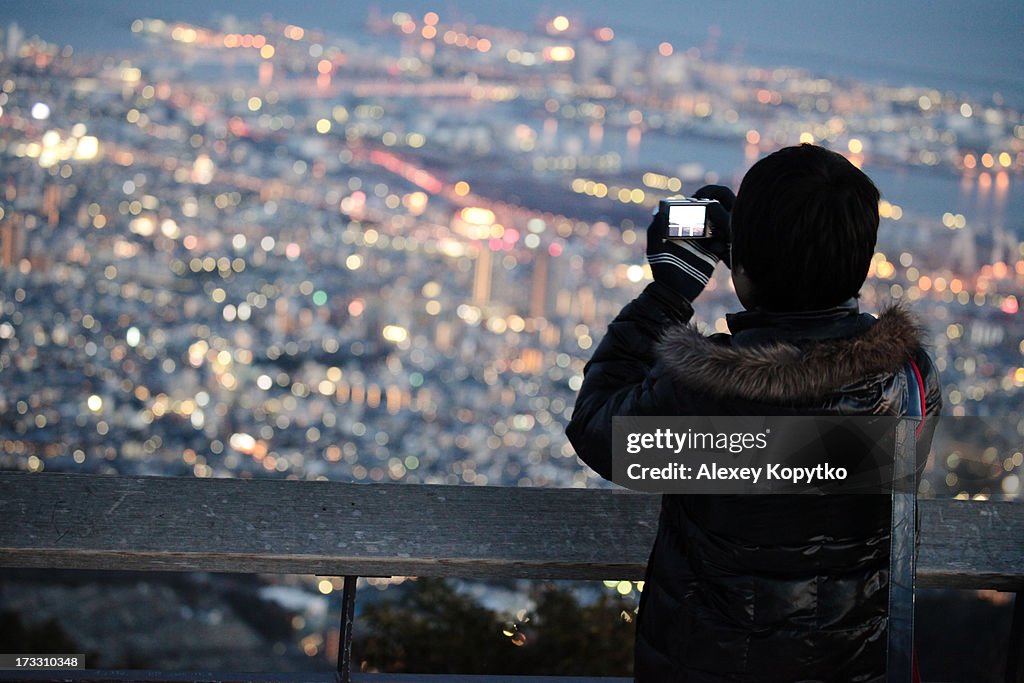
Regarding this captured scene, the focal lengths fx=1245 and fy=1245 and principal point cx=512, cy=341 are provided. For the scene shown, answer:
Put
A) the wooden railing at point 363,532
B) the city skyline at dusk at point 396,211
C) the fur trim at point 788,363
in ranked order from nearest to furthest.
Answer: the fur trim at point 788,363, the wooden railing at point 363,532, the city skyline at dusk at point 396,211

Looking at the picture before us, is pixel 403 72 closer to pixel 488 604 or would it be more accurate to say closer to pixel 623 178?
pixel 623 178

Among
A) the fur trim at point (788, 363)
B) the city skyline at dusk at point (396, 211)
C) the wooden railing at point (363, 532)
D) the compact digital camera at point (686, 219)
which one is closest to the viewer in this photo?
the fur trim at point (788, 363)

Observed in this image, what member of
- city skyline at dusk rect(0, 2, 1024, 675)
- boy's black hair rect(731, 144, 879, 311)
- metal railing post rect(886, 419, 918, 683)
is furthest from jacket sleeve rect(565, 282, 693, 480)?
city skyline at dusk rect(0, 2, 1024, 675)

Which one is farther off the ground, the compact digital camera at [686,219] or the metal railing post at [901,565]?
the compact digital camera at [686,219]

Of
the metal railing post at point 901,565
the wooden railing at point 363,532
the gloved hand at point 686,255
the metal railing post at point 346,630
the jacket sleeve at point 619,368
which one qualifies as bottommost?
the metal railing post at point 346,630

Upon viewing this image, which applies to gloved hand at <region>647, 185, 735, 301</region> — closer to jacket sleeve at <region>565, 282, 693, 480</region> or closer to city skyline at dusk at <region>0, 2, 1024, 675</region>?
jacket sleeve at <region>565, 282, 693, 480</region>

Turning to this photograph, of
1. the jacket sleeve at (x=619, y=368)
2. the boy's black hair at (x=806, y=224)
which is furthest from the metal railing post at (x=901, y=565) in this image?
the jacket sleeve at (x=619, y=368)

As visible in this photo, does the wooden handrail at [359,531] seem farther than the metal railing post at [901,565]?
Yes

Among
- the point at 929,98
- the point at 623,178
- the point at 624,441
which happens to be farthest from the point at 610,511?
the point at 623,178

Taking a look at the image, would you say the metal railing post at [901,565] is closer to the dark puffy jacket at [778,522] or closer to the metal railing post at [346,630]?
the dark puffy jacket at [778,522]
